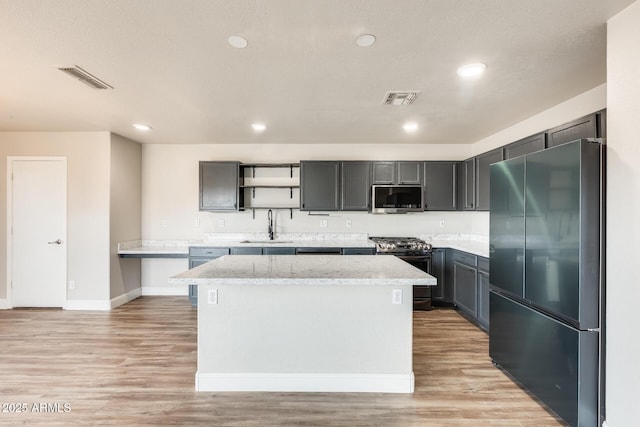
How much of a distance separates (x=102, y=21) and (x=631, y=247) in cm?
307

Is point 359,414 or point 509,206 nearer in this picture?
point 359,414

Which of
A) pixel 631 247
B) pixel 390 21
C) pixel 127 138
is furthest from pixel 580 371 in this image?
pixel 127 138

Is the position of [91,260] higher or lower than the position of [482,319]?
higher

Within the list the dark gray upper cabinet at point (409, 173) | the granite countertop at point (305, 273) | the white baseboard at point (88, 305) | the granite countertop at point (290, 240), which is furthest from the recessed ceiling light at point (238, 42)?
the white baseboard at point (88, 305)

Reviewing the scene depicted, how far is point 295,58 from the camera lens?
2.17m

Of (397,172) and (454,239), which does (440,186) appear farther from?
(454,239)

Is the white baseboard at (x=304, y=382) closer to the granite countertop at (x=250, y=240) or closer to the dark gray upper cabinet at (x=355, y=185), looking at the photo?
the granite countertop at (x=250, y=240)

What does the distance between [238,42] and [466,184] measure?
3641mm

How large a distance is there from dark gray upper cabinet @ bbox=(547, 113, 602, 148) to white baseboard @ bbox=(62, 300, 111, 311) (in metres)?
5.38

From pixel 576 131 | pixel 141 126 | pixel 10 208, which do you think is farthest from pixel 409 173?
pixel 10 208

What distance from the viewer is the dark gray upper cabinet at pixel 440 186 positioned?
15.2 feet

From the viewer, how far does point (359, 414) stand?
81.5 inches

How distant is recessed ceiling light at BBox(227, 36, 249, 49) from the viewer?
6.27 feet

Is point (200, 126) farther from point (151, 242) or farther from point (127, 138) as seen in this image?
point (151, 242)
